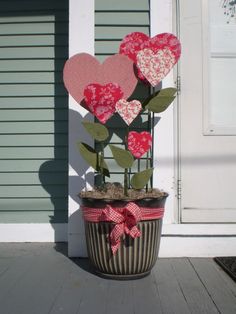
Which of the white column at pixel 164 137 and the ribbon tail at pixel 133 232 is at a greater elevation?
the white column at pixel 164 137

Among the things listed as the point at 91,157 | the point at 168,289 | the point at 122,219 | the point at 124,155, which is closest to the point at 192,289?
the point at 168,289

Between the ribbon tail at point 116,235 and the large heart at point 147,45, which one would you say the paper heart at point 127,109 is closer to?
the large heart at point 147,45

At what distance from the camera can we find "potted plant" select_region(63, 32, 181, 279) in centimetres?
226

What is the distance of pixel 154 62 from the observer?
2377mm

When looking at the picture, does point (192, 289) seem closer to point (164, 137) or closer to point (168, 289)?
point (168, 289)

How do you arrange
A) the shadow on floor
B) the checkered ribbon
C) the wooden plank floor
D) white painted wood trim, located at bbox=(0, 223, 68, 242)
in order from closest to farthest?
the wooden plank floor < the checkered ribbon < the shadow on floor < white painted wood trim, located at bbox=(0, 223, 68, 242)

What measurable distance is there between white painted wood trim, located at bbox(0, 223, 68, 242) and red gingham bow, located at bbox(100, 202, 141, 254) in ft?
3.45

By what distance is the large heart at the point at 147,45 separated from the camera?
8.05 feet

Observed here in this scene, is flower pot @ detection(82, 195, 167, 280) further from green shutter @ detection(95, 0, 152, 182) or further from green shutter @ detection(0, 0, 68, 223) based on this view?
green shutter @ detection(0, 0, 68, 223)

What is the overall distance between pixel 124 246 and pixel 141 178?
1.35 feet

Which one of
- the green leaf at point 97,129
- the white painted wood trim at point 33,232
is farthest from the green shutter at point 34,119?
the green leaf at point 97,129

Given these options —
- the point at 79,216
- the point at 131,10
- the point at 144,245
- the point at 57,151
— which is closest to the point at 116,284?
the point at 144,245

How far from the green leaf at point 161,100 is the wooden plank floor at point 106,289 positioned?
106 cm

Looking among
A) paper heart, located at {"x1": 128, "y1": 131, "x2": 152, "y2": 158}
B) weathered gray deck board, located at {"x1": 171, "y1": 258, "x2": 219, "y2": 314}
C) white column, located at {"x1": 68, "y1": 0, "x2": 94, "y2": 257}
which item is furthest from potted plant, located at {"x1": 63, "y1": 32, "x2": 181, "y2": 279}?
white column, located at {"x1": 68, "y1": 0, "x2": 94, "y2": 257}
